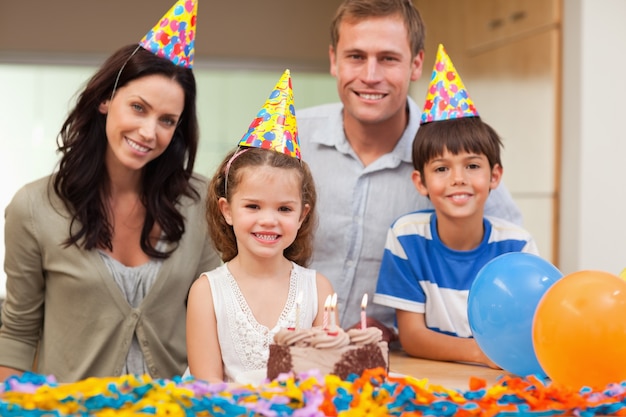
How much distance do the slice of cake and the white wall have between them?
2439mm

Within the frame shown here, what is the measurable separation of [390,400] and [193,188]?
1.06 meters

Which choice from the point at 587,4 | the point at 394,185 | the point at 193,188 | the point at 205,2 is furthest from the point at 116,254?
the point at 205,2

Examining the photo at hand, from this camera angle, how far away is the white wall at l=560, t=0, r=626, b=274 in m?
3.32

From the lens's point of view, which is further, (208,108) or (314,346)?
(208,108)

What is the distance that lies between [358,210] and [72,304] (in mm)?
694

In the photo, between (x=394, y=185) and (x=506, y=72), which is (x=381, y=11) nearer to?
(x=394, y=185)

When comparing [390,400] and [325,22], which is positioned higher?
[325,22]

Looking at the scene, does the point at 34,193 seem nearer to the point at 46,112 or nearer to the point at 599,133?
the point at 599,133

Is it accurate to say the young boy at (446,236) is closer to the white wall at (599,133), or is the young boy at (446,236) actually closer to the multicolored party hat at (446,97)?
the multicolored party hat at (446,97)

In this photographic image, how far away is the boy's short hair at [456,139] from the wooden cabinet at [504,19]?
1.97 metres

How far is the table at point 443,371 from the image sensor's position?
1374 millimetres

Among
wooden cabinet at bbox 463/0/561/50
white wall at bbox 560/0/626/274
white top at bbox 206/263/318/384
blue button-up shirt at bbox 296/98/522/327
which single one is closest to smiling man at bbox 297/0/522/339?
blue button-up shirt at bbox 296/98/522/327

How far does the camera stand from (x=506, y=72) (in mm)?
4055

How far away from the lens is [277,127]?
150 cm
